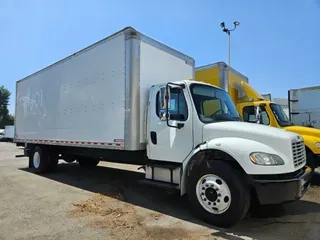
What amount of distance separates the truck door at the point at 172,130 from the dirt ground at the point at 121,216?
3.74ft

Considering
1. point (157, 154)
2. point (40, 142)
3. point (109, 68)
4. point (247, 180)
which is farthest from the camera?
point (40, 142)

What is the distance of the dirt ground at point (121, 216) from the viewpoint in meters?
4.24

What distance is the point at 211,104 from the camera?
18.4 feet

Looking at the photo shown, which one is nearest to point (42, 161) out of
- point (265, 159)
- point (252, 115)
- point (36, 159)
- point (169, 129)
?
point (36, 159)

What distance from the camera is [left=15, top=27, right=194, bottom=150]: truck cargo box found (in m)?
5.97

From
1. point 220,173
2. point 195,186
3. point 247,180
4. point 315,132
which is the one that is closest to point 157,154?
point 195,186

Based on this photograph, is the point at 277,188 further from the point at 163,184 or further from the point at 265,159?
the point at 163,184

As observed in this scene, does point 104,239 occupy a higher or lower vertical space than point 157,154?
lower

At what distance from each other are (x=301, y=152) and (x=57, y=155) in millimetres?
8218

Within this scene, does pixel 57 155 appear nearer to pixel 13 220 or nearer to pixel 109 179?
pixel 109 179

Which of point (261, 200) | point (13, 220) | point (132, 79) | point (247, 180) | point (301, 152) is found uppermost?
point (132, 79)

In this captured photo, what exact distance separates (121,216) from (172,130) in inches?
74.2

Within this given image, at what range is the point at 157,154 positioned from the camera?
5.71m

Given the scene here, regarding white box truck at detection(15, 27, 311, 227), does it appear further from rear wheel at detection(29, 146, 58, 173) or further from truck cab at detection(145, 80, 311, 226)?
rear wheel at detection(29, 146, 58, 173)
